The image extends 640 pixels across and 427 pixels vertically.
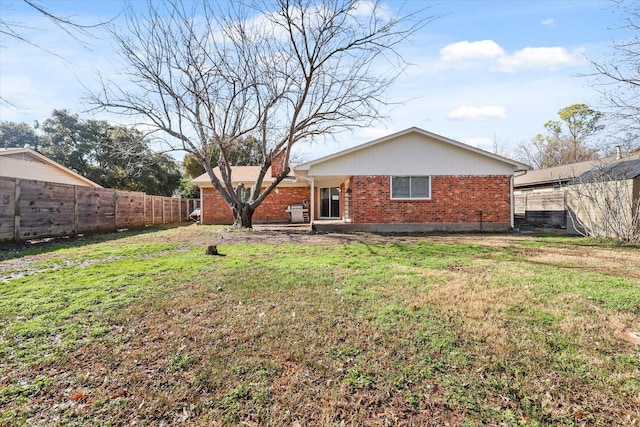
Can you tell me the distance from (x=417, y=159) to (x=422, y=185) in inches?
44.0

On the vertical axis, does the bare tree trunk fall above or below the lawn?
above

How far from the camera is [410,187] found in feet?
43.2

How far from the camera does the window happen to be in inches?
517

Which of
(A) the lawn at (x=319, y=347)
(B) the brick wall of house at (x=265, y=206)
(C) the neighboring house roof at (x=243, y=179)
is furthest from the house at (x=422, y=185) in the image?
(A) the lawn at (x=319, y=347)

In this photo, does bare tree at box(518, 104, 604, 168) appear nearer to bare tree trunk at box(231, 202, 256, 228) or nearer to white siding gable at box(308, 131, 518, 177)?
white siding gable at box(308, 131, 518, 177)

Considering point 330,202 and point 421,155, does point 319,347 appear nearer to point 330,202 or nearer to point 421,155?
point 421,155

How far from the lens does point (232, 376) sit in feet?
8.71

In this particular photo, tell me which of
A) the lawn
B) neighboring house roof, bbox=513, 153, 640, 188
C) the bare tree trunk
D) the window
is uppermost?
neighboring house roof, bbox=513, 153, 640, 188

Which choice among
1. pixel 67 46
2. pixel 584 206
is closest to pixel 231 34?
pixel 67 46

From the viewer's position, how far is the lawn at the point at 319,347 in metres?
2.32

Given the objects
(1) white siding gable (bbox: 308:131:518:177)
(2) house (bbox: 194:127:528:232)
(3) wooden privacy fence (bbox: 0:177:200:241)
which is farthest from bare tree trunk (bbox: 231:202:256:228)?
(3) wooden privacy fence (bbox: 0:177:200:241)

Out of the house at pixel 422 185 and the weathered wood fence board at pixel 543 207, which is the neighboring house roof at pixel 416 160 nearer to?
the house at pixel 422 185

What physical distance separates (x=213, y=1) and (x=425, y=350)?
1300cm

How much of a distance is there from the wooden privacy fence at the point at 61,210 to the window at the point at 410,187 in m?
11.9
